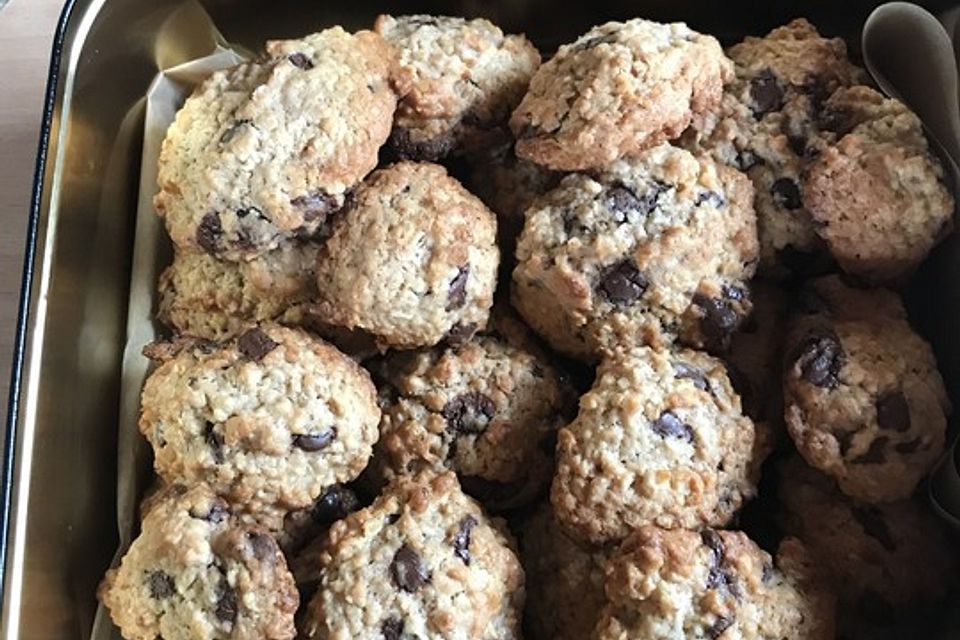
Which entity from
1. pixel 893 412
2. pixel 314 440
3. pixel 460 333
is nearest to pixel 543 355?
pixel 460 333

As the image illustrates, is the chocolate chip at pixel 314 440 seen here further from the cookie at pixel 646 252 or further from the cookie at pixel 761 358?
the cookie at pixel 761 358

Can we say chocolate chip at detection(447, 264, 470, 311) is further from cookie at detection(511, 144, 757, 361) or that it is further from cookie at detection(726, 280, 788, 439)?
cookie at detection(726, 280, 788, 439)

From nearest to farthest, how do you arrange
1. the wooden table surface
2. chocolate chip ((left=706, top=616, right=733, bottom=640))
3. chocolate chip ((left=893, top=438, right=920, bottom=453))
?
chocolate chip ((left=706, top=616, right=733, bottom=640))
chocolate chip ((left=893, top=438, right=920, bottom=453))
the wooden table surface

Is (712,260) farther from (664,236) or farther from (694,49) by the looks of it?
(694,49)

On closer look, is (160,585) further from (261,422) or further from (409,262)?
(409,262)

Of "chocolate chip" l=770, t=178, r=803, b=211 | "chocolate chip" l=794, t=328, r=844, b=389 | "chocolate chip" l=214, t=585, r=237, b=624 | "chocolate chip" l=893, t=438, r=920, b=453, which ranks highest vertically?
"chocolate chip" l=770, t=178, r=803, b=211

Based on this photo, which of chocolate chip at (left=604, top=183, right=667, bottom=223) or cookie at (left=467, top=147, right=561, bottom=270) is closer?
chocolate chip at (left=604, top=183, right=667, bottom=223)

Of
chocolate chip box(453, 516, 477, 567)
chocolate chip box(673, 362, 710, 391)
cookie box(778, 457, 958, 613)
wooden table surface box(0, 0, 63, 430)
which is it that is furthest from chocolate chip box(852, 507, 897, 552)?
wooden table surface box(0, 0, 63, 430)

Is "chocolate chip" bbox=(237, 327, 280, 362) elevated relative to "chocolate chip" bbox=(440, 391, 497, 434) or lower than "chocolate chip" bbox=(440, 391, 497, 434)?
elevated

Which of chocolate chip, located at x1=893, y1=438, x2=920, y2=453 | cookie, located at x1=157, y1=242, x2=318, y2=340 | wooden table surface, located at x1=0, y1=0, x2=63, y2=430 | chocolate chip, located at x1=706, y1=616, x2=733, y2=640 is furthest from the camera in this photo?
wooden table surface, located at x1=0, y1=0, x2=63, y2=430
